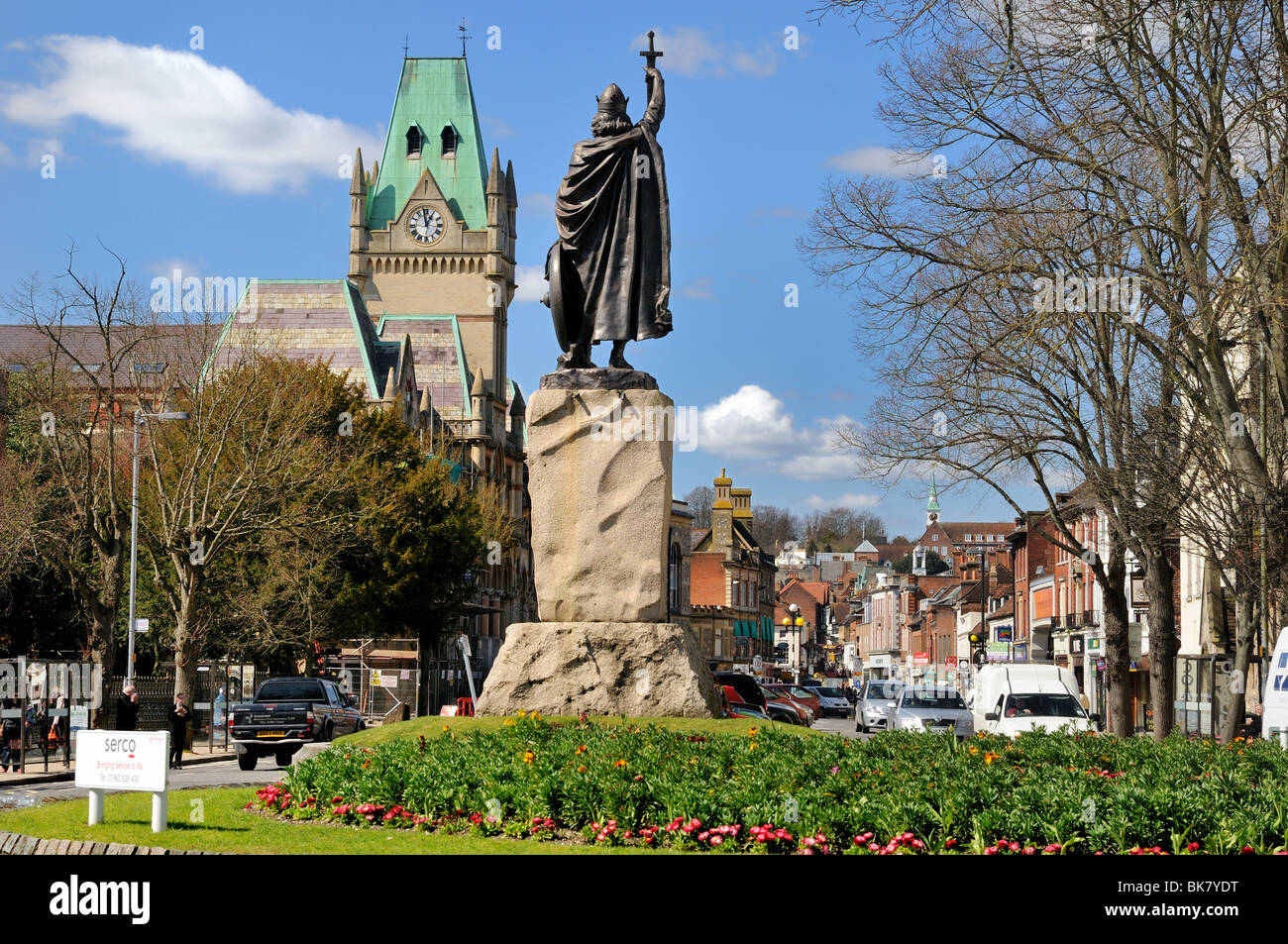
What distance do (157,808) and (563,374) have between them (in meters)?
5.94

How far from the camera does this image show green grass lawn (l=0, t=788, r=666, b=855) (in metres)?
10.6

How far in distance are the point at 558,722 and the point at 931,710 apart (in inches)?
918

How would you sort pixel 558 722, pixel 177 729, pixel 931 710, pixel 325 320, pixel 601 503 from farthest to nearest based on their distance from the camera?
pixel 325 320
pixel 931 710
pixel 177 729
pixel 601 503
pixel 558 722

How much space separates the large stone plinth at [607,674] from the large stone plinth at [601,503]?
9.3 inches

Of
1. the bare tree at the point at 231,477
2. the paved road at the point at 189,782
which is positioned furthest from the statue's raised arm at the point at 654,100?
the bare tree at the point at 231,477

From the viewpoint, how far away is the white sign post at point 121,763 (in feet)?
40.7

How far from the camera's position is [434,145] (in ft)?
367

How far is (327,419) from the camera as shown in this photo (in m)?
52.1

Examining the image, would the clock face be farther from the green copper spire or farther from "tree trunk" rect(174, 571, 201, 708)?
"tree trunk" rect(174, 571, 201, 708)

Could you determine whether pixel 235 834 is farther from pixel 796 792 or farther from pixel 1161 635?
pixel 1161 635

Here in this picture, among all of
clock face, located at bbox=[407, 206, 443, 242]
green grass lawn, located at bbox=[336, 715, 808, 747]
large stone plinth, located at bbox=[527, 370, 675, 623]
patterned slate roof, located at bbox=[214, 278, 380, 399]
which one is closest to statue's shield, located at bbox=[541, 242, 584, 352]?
large stone plinth, located at bbox=[527, 370, 675, 623]

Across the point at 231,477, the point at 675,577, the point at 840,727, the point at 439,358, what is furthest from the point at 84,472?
the point at 675,577

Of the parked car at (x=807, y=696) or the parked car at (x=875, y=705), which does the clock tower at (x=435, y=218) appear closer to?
the parked car at (x=807, y=696)
